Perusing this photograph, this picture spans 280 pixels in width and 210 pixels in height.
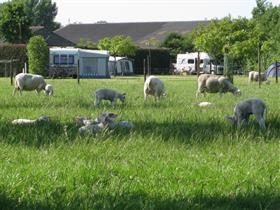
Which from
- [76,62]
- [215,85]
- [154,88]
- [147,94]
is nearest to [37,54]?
[76,62]

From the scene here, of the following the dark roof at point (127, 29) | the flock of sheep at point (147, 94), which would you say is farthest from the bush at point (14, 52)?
the dark roof at point (127, 29)

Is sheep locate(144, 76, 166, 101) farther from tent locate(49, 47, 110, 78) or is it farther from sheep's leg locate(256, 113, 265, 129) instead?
tent locate(49, 47, 110, 78)

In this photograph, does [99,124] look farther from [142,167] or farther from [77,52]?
[77,52]

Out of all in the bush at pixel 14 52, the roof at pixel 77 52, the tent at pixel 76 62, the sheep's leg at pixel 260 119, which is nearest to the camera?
the sheep's leg at pixel 260 119

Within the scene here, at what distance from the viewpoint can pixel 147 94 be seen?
1995 cm

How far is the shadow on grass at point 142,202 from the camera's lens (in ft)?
17.1

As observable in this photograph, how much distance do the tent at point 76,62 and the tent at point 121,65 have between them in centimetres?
668

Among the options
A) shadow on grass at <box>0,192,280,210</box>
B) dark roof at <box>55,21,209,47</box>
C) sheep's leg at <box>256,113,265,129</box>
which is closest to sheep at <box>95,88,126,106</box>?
sheep's leg at <box>256,113,265,129</box>

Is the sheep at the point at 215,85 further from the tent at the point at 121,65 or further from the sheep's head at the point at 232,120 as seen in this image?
the tent at the point at 121,65

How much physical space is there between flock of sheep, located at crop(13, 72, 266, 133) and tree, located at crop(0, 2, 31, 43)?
5284cm

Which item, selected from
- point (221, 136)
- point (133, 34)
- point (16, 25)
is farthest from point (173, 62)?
point (221, 136)

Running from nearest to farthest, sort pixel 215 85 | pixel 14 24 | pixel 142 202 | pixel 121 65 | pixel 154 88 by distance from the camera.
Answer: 1. pixel 142 202
2. pixel 154 88
3. pixel 215 85
4. pixel 121 65
5. pixel 14 24

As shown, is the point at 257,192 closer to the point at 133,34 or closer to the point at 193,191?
the point at 193,191

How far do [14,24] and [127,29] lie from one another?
41.9m
